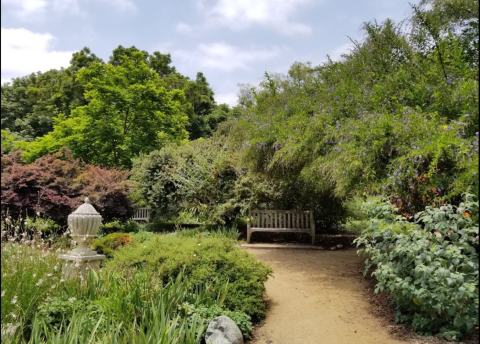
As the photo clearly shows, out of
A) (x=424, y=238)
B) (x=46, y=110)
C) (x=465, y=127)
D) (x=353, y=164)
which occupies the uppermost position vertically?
(x=46, y=110)

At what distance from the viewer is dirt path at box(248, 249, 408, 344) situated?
13.2ft

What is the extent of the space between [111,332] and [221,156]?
8.92 metres

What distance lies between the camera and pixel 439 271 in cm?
321

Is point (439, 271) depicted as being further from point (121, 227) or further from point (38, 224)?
point (121, 227)

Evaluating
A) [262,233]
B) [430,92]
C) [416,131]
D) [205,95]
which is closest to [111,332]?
[416,131]

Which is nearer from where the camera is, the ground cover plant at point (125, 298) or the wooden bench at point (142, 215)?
the ground cover plant at point (125, 298)

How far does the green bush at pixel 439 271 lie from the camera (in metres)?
3.21

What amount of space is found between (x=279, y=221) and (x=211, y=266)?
6239mm

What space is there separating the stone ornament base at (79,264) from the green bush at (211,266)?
0.22m

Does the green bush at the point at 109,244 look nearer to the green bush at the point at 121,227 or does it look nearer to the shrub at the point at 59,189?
the shrub at the point at 59,189

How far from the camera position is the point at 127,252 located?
221 inches

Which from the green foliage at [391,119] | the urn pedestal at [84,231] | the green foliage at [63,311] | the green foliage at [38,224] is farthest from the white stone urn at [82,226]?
the green foliage at [391,119]

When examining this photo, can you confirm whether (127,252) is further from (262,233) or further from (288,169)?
(262,233)

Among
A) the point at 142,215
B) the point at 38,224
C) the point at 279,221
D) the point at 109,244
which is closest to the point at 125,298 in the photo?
the point at 38,224
